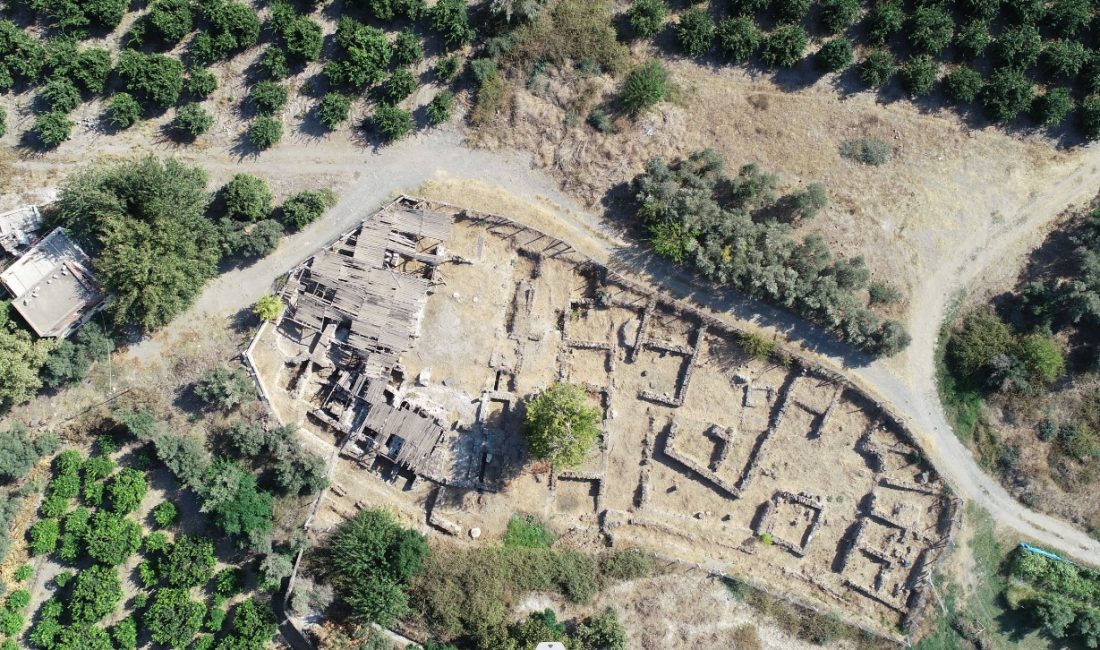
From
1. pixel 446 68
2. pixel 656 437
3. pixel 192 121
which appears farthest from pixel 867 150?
pixel 192 121

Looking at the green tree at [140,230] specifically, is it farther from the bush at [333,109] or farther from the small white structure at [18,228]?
the bush at [333,109]

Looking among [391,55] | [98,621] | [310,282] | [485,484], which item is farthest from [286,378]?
[391,55]

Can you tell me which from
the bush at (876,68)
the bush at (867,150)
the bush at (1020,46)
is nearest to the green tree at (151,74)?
the bush at (867,150)

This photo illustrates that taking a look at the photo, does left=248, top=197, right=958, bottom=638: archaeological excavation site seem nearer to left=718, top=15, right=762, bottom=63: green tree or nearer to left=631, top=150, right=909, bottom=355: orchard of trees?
left=631, top=150, right=909, bottom=355: orchard of trees

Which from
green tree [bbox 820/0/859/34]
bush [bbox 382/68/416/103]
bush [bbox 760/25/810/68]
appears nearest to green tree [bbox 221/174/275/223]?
Answer: bush [bbox 382/68/416/103]

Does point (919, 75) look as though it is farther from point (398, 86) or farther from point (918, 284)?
point (398, 86)
